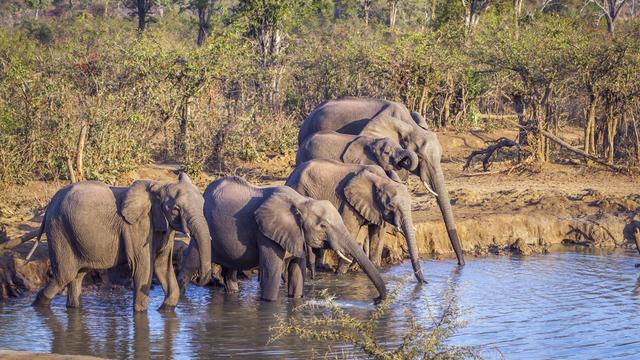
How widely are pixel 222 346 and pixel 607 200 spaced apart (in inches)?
360

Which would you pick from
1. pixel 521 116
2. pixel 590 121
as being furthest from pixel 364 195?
pixel 521 116

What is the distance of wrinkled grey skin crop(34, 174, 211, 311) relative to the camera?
35.3ft

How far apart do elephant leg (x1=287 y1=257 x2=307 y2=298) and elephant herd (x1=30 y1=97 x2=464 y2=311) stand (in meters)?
0.01

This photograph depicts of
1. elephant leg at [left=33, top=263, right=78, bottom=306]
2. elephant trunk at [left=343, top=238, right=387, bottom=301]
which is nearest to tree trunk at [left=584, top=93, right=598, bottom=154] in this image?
elephant trunk at [left=343, top=238, right=387, bottom=301]

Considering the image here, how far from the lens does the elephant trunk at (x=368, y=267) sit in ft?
37.2

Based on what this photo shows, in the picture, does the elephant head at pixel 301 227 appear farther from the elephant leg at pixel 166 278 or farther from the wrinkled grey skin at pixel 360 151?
the wrinkled grey skin at pixel 360 151

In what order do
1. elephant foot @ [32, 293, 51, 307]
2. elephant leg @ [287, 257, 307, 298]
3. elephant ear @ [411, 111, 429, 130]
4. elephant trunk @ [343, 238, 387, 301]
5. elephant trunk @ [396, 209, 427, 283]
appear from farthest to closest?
elephant ear @ [411, 111, 429, 130] < elephant trunk @ [396, 209, 427, 283] < elephant leg @ [287, 257, 307, 298] < elephant trunk @ [343, 238, 387, 301] < elephant foot @ [32, 293, 51, 307]

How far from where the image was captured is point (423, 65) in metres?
22.5

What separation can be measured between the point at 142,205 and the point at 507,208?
7864 mm

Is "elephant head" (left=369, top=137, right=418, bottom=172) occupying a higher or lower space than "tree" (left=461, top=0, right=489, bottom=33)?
lower

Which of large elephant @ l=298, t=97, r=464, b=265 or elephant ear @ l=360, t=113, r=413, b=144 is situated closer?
large elephant @ l=298, t=97, r=464, b=265

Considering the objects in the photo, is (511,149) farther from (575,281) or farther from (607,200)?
(575,281)

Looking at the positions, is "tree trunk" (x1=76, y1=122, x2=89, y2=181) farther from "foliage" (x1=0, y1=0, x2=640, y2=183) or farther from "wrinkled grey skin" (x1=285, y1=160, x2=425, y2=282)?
"wrinkled grey skin" (x1=285, y1=160, x2=425, y2=282)

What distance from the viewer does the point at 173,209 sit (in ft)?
34.8
